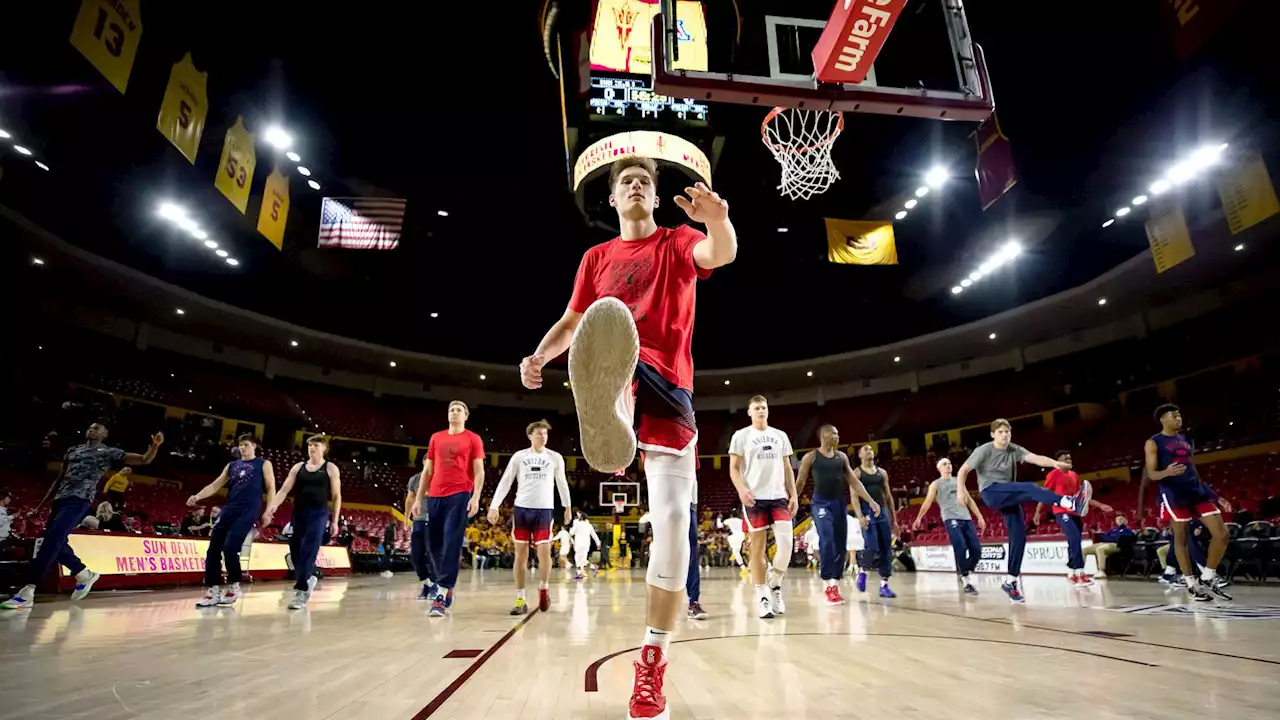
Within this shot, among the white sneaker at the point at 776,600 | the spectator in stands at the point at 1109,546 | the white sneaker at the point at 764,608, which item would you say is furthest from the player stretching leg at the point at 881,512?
the spectator in stands at the point at 1109,546

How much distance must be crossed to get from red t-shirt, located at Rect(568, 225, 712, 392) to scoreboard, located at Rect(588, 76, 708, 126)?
8564 millimetres

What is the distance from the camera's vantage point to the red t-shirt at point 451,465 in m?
6.86

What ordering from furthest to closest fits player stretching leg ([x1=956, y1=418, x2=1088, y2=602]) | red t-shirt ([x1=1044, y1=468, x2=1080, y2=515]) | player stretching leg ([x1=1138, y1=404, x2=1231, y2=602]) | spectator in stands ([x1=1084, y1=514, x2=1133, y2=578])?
spectator in stands ([x1=1084, y1=514, x2=1133, y2=578]) < red t-shirt ([x1=1044, y1=468, x2=1080, y2=515]) < player stretching leg ([x1=956, y1=418, x2=1088, y2=602]) < player stretching leg ([x1=1138, y1=404, x2=1231, y2=602])

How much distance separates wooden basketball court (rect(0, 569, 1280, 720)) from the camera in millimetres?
2398

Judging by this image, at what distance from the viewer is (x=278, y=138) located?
46.7 ft

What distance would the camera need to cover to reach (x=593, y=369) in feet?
7.02

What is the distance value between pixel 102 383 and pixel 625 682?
86.7ft

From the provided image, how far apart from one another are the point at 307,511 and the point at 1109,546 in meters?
14.4

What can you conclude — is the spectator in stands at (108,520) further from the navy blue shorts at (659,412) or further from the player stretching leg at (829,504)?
the navy blue shorts at (659,412)

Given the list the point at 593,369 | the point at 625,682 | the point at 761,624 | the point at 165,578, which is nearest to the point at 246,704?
the point at 625,682

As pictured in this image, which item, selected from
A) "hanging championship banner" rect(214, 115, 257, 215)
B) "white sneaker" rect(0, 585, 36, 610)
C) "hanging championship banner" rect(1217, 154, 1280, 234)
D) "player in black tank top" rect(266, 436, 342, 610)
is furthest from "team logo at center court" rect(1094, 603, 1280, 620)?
"hanging championship banner" rect(214, 115, 257, 215)

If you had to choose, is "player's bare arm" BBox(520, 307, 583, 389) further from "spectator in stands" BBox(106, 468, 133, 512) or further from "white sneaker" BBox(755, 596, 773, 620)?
"spectator in stands" BBox(106, 468, 133, 512)

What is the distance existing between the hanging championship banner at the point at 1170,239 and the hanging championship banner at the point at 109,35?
1959 centimetres

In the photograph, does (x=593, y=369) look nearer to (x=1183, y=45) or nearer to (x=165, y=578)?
(x=1183, y=45)
